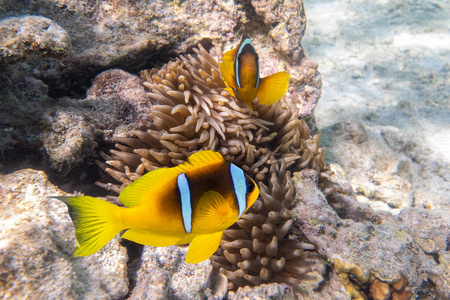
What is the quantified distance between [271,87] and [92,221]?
1.62 meters

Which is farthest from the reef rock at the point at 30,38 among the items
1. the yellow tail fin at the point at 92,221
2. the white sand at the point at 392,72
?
the white sand at the point at 392,72

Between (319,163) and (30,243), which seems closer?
(30,243)

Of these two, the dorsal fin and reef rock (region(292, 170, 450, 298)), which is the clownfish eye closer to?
the dorsal fin

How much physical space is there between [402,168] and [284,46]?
2.25 m

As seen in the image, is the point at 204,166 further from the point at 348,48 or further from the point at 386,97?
the point at 348,48

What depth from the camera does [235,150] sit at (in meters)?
2.32

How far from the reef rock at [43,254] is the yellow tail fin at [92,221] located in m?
0.39

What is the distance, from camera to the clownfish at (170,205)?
4.28 feet

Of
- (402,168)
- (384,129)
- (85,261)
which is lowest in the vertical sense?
(402,168)

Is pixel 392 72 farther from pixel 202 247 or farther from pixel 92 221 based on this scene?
pixel 92 221

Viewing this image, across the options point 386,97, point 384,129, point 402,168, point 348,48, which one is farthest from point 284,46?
point 348,48

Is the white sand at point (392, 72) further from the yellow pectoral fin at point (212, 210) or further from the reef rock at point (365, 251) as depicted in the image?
the yellow pectoral fin at point (212, 210)

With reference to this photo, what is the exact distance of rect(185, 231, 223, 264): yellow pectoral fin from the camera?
1440mm

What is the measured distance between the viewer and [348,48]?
600 centimetres
